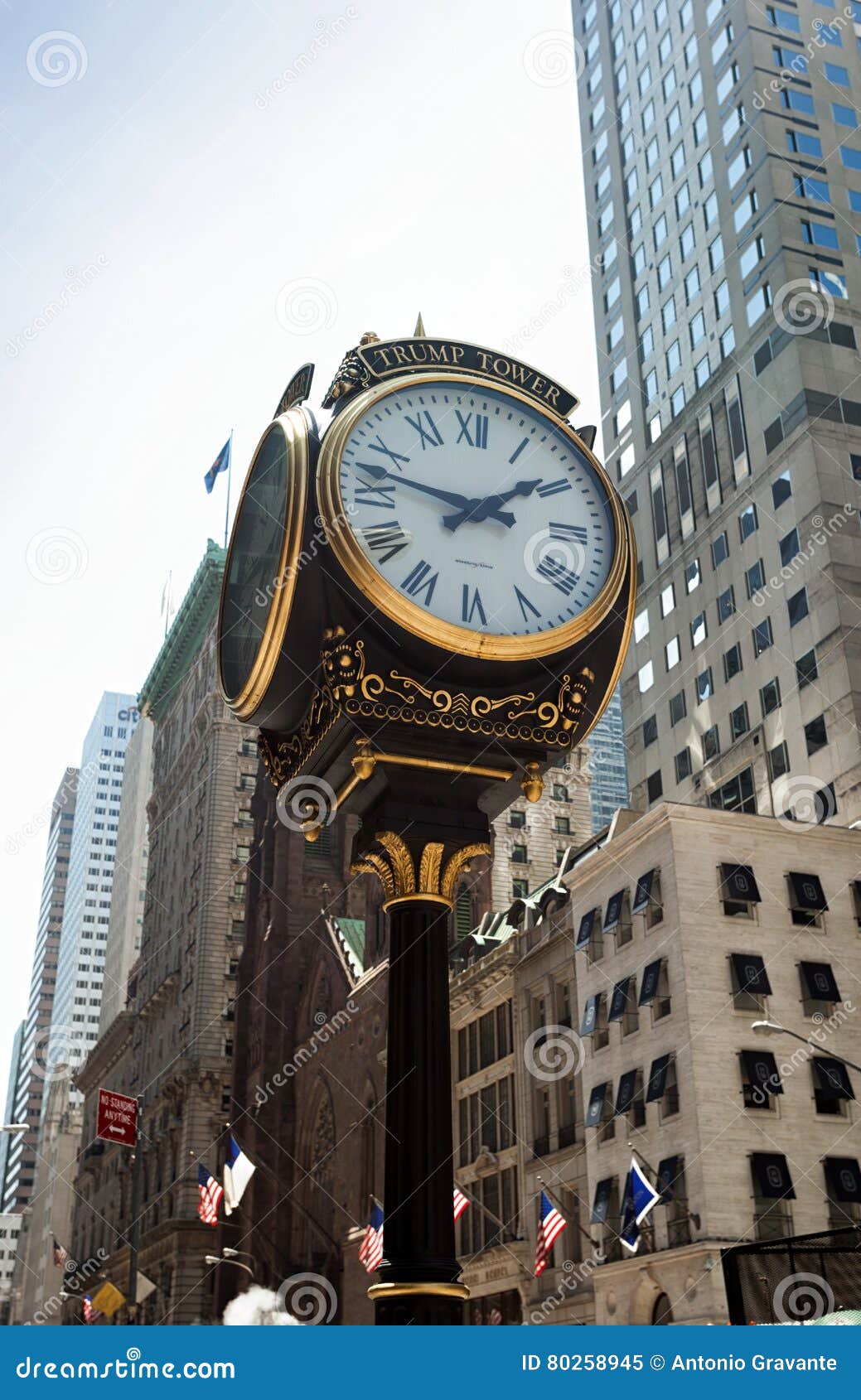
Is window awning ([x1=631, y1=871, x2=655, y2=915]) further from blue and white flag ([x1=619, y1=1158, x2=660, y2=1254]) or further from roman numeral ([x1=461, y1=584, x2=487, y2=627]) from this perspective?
roman numeral ([x1=461, y1=584, x2=487, y2=627])

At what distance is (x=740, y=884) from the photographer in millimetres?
50062

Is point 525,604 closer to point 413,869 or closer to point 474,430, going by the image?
point 474,430

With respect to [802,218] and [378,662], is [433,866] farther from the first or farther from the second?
[802,218]

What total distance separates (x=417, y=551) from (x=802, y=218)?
71703mm

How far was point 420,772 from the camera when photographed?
6.66m

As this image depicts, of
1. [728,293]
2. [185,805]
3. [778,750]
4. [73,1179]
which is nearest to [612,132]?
[728,293]

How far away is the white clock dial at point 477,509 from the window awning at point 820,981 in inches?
1754

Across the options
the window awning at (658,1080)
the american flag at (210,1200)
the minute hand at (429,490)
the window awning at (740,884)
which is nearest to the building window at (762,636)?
the window awning at (740,884)

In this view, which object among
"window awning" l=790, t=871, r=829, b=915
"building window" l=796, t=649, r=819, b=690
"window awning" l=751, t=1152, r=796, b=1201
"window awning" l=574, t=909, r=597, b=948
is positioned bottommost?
"window awning" l=751, t=1152, r=796, b=1201

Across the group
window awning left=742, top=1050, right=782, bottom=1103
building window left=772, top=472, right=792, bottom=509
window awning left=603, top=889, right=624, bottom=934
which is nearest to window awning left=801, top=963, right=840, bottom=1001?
window awning left=742, top=1050, right=782, bottom=1103

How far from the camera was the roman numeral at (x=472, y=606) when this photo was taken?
6760 millimetres

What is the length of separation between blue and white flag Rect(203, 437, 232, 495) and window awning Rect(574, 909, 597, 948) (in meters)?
36.0

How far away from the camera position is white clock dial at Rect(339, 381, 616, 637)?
6773mm

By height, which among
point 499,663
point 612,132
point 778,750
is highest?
point 612,132
